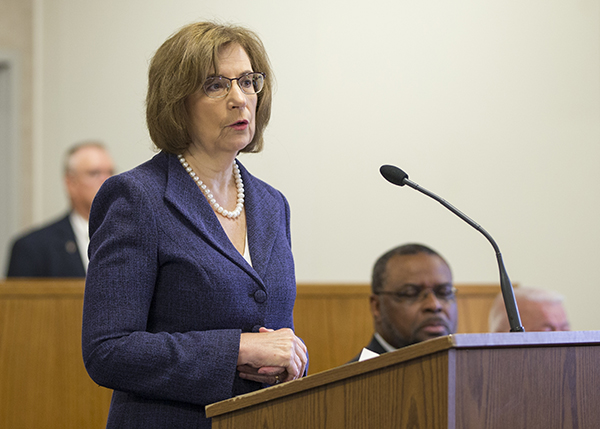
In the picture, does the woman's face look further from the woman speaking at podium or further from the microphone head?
the microphone head

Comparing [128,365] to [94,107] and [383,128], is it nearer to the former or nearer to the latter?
[383,128]

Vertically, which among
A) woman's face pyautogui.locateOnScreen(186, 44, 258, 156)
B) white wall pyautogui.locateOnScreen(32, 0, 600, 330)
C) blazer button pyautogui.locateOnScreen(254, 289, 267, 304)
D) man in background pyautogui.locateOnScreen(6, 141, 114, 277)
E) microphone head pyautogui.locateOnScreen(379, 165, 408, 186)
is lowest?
blazer button pyautogui.locateOnScreen(254, 289, 267, 304)

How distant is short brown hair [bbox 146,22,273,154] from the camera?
1.41m

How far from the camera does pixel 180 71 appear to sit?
4.61 ft

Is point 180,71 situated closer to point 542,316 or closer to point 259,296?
point 259,296

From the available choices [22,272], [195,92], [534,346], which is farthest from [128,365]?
[22,272]

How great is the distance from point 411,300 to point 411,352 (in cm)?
164

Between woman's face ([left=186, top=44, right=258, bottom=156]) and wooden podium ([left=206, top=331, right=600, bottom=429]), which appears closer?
wooden podium ([left=206, top=331, right=600, bottom=429])

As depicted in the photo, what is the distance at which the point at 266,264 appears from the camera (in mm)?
1420

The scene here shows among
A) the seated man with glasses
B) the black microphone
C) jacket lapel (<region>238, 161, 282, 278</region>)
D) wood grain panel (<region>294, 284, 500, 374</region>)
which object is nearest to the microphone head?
the black microphone

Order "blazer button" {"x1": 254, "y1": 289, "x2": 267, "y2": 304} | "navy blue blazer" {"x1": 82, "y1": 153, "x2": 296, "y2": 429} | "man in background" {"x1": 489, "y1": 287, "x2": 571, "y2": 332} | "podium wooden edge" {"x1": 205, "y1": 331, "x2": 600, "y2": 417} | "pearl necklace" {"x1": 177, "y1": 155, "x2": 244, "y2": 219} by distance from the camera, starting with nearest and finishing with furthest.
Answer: "podium wooden edge" {"x1": 205, "y1": 331, "x2": 600, "y2": 417}
"navy blue blazer" {"x1": 82, "y1": 153, "x2": 296, "y2": 429}
"blazer button" {"x1": 254, "y1": 289, "x2": 267, "y2": 304}
"pearl necklace" {"x1": 177, "y1": 155, "x2": 244, "y2": 219}
"man in background" {"x1": 489, "y1": 287, "x2": 571, "y2": 332}

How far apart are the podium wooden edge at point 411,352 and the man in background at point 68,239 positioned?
2.53 metres

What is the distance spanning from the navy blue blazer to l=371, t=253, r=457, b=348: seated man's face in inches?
48.3

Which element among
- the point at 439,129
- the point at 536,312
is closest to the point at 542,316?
the point at 536,312
